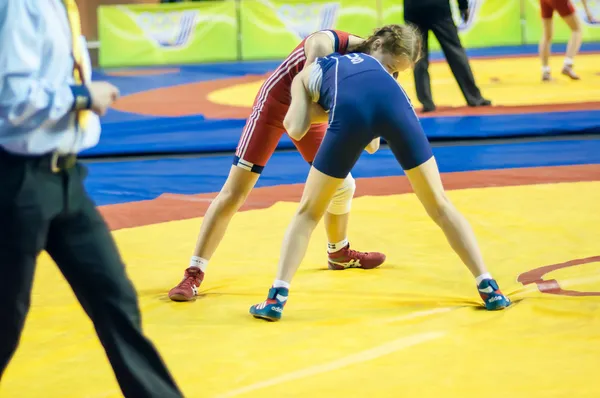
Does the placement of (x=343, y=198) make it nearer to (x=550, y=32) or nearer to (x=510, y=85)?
(x=510, y=85)

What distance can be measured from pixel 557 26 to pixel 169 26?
18.8ft

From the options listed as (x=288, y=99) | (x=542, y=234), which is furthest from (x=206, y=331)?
(x=542, y=234)

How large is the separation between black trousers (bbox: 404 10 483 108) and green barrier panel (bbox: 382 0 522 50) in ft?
19.3

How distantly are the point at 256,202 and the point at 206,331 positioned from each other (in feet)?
7.59

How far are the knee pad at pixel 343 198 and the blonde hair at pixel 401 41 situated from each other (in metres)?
0.75

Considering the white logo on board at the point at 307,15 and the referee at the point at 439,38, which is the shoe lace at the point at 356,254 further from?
the white logo on board at the point at 307,15

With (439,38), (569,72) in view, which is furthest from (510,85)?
(439,38)

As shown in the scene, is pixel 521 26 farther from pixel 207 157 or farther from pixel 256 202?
pixel 256 202

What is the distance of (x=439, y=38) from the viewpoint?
881 cm

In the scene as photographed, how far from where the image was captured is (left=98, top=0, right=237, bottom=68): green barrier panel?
14.6 metres

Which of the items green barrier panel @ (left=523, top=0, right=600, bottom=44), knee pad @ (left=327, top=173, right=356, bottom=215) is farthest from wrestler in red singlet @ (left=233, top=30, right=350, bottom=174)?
green barrier panel @ (left=523, top=0, right=600, bottom=44)

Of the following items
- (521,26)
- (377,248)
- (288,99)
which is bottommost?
(521,26)

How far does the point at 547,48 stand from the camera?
10.2m

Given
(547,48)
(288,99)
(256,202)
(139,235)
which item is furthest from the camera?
(547,48)
